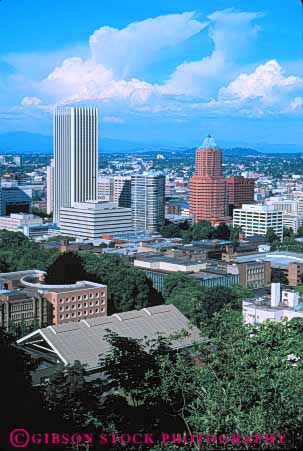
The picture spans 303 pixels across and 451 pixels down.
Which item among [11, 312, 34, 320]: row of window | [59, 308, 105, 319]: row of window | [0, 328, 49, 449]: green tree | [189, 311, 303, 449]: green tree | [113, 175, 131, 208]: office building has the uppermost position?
[113, 175, 131, 208]: office building

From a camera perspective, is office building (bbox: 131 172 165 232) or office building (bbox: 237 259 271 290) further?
office building (bbox: 131 172 165 232)

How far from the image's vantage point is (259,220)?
1559 cm

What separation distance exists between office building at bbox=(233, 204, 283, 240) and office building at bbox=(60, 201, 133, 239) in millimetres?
2696

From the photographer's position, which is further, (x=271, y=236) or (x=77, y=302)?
(x=271, y=236)

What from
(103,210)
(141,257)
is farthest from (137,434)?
(103,210)

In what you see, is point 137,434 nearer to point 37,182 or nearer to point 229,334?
point 229,334

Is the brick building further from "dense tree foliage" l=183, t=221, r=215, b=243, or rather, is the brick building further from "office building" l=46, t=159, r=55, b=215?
"office building" l=46, t=159, r=55, b=215

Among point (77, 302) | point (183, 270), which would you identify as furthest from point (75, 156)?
point (77, 302)

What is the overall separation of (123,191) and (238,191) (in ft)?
10.4

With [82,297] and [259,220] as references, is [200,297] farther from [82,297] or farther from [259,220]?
[259,220]

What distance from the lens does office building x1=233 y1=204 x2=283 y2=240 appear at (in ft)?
50.9

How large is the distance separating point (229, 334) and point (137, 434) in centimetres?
47

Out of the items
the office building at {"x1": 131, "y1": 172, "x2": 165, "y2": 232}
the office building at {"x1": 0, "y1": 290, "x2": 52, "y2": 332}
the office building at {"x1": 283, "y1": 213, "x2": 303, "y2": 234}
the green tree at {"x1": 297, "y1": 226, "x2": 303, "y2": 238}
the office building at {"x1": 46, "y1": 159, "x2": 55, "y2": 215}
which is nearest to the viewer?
the office building at {"x1": 0, "y1": 290, "x2": 52, "y2": 332}

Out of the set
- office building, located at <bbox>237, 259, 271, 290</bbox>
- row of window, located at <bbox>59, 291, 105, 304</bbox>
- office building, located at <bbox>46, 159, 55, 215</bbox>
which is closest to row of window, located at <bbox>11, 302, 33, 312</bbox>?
row of window, located at <bbox>59, 291, 105, 304</bbox>
